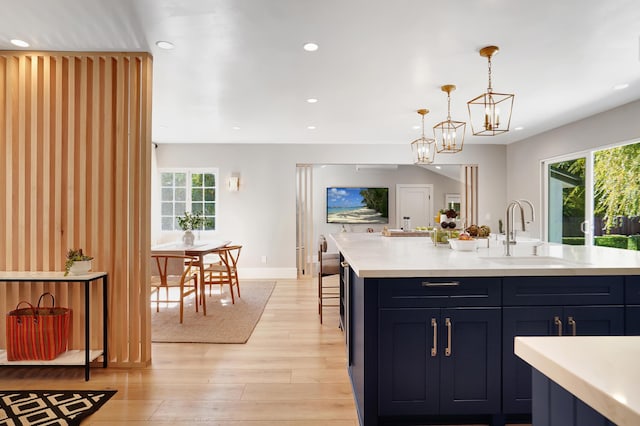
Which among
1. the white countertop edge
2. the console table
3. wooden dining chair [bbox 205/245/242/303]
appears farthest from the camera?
wooden dining chair [bbox 205/245/242/303]

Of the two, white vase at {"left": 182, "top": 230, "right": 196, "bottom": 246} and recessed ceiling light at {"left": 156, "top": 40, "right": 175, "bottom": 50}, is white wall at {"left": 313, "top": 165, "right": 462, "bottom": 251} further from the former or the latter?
recessed ceiling light at {"left": 156, "top": 40, "right": 175, "bottom": 50}

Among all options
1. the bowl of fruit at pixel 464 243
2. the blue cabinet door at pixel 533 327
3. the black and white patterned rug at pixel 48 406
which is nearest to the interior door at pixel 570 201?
the bowl of fruit at pixel 464 243

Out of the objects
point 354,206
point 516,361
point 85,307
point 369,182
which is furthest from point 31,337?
point 369,182

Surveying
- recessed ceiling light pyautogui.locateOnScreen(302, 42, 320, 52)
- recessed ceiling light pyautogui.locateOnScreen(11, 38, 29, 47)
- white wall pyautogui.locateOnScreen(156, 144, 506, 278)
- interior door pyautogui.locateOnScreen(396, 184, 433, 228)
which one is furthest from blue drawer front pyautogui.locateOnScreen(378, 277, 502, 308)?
interior door pyautogui.locateOnScreen(396, 184, 433, 228)

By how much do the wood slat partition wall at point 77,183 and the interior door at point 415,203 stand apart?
670 cm

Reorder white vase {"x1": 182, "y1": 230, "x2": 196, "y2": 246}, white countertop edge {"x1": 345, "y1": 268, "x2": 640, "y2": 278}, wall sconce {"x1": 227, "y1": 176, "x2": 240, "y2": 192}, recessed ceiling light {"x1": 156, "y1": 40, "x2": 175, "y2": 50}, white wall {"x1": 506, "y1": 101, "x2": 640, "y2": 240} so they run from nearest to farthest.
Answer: white countertop edge {"x1": 345, "y1": 268, "x2": 640, "y2": 278}, recessed ceiling light {"x1": 156, "y1": 40, "x2": 175, "y2": 50}, white wall {"x1": 506, "y1": 101, "x2": 640, "y2": 240}, white vase {"x1": 182, "y1": 230, "x2": 196, "y2": 246}, wall sconce {"x1": 227, "y1": 176, "x2": 240, "y2": 192}

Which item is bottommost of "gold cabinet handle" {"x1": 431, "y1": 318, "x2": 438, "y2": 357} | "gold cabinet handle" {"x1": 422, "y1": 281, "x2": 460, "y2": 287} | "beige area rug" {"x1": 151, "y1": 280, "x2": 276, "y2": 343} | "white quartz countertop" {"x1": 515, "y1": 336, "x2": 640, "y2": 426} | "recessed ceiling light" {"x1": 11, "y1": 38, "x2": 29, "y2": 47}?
"beige area rug" {"x1": 151, "y1": 280, "x2": 276, "y2": 343}

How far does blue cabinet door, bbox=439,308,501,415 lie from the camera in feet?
6.34

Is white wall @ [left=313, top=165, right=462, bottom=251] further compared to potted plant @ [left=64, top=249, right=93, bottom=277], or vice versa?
white wall @ [left=313, top=165, right=462, bottom=251]

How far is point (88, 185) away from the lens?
2.87m

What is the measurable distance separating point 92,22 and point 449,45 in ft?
8.18

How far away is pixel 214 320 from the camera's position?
398 centimetres

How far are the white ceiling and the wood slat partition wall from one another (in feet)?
0.96

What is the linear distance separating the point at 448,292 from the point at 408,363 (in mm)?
424
